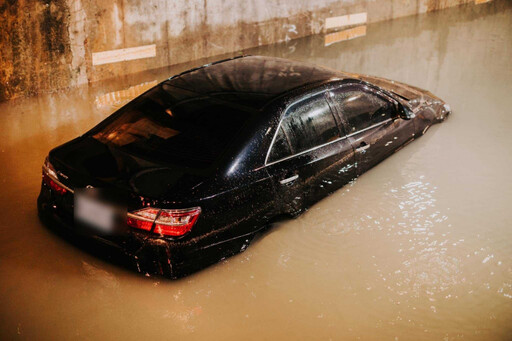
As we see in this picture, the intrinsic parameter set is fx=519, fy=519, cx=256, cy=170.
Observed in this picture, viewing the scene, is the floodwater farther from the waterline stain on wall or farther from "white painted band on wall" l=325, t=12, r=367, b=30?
"white painted band on wall" l=325, t=12, r=367, b=30

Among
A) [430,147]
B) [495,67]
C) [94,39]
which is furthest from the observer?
[495,67]

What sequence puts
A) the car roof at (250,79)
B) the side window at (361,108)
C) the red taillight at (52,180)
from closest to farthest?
the red taillight at (52,180), the car roof at (250,79), the side window at (361,108)

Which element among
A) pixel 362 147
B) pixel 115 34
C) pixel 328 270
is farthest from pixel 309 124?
pixel 115 34

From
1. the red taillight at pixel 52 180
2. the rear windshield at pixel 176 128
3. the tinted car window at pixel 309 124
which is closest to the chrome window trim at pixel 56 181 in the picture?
the red taillight at pixel 52 180

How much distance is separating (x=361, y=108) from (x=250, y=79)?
1.30 metres

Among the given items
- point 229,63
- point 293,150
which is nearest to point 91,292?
point 293,150

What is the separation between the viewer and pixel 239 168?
3955mm

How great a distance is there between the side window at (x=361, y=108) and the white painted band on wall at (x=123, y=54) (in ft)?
16.3

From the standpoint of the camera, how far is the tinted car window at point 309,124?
4434 millimetres

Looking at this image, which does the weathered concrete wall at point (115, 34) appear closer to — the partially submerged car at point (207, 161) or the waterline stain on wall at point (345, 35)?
the waterline stain on wall at point (345, 35)

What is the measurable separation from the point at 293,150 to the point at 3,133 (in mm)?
4216

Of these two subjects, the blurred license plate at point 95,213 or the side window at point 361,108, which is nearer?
the blurred license plate at point 95,213

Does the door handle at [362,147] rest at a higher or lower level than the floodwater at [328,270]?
higher

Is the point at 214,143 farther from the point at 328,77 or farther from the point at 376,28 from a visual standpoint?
the point at 376,28
